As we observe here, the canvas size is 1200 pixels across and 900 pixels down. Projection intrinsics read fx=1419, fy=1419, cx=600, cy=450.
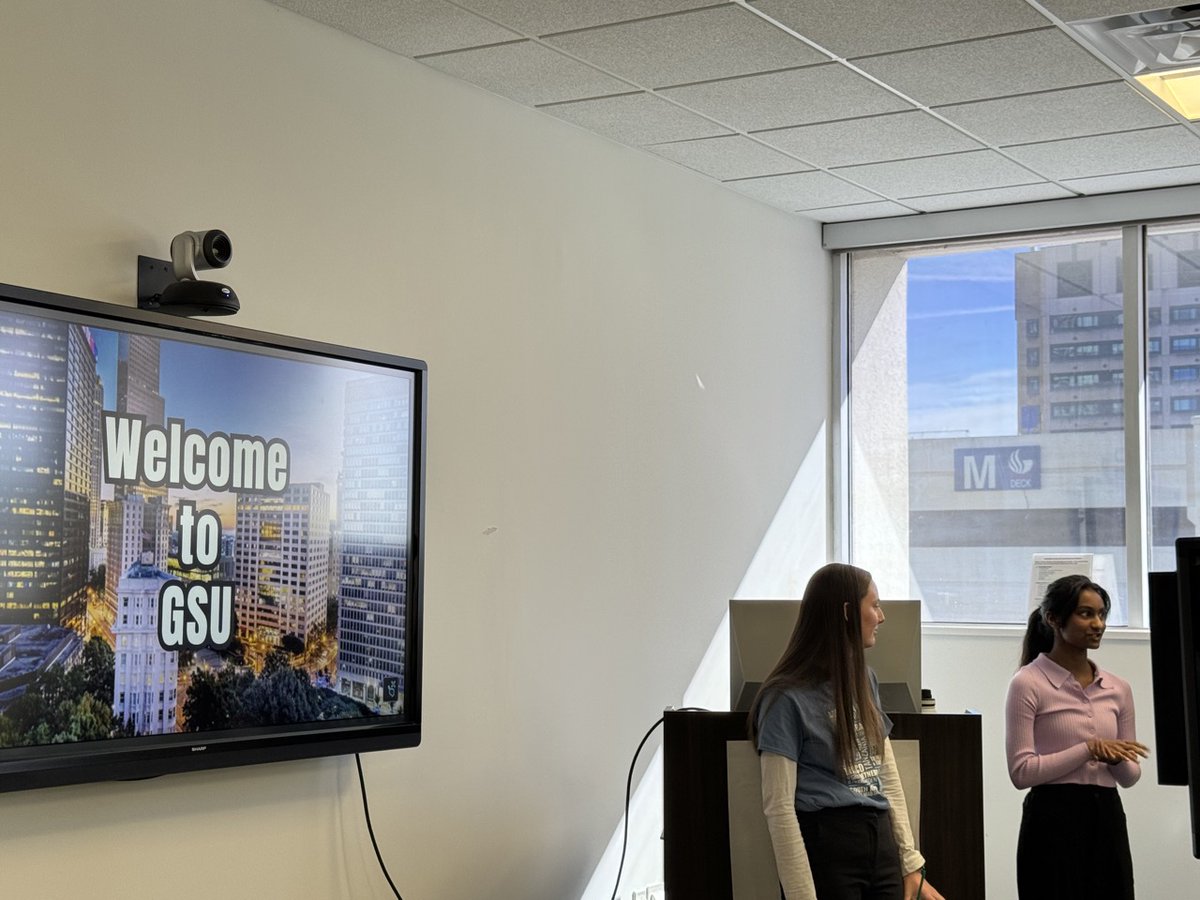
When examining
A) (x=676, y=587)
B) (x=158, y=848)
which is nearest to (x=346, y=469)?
(x=158, y=848)

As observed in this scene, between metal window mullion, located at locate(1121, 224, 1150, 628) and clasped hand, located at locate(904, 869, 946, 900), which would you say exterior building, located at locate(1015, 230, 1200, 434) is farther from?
clasped hand, located at locate(904, 869, 946, 900)

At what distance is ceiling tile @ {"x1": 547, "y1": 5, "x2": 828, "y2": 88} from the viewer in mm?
3705

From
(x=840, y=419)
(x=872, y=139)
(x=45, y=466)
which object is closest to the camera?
(x=45, y=466)

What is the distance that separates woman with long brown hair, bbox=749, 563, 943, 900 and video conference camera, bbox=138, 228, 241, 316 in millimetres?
1575

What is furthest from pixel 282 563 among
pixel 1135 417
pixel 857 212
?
pixel 1135 417

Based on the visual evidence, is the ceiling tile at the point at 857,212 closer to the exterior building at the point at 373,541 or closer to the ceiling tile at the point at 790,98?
the ceiling tile at the point at 790,98

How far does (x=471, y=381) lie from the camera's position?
4.16m

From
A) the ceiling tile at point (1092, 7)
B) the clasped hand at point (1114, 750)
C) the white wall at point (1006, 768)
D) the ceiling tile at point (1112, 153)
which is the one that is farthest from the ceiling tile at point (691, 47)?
the white wall at point (1006, 768)

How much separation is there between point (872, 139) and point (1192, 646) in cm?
342

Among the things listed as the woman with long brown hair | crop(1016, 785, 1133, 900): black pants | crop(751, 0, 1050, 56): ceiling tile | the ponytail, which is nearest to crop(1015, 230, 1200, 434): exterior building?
the ponytail

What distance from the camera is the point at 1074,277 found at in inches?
229

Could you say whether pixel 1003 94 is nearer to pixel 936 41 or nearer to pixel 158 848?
pixel 936 41

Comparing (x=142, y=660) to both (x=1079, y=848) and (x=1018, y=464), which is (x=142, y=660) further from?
(x=1018, y=464)

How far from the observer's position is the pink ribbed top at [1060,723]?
4.11 m
